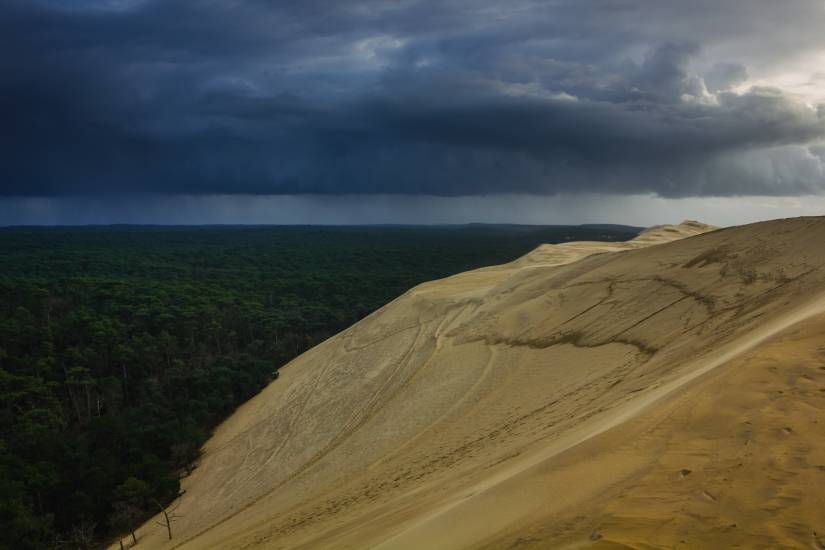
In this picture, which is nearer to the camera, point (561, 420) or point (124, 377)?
point (561, 420)

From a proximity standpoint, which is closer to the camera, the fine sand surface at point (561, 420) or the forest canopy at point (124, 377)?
the fine sand surface at point (561, 420)

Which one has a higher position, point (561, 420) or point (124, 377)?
point (561, 420)

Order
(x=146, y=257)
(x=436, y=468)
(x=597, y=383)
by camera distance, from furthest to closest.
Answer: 1. (x=146, y=257)
2. (x=597, y=383)
3. (x=436, y=468)

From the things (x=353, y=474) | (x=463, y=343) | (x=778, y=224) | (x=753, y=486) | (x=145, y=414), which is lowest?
(x=145, y=414)

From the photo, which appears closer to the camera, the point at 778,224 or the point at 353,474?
the point at 353,474

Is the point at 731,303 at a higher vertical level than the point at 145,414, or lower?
higher

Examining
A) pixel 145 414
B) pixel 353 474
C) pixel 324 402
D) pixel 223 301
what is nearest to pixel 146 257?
pixel 223 301

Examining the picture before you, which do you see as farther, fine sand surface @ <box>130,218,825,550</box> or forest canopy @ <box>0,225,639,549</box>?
forest canopy @ <box>0,225,639,549</box>

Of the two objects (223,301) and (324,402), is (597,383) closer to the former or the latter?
(324,402)
